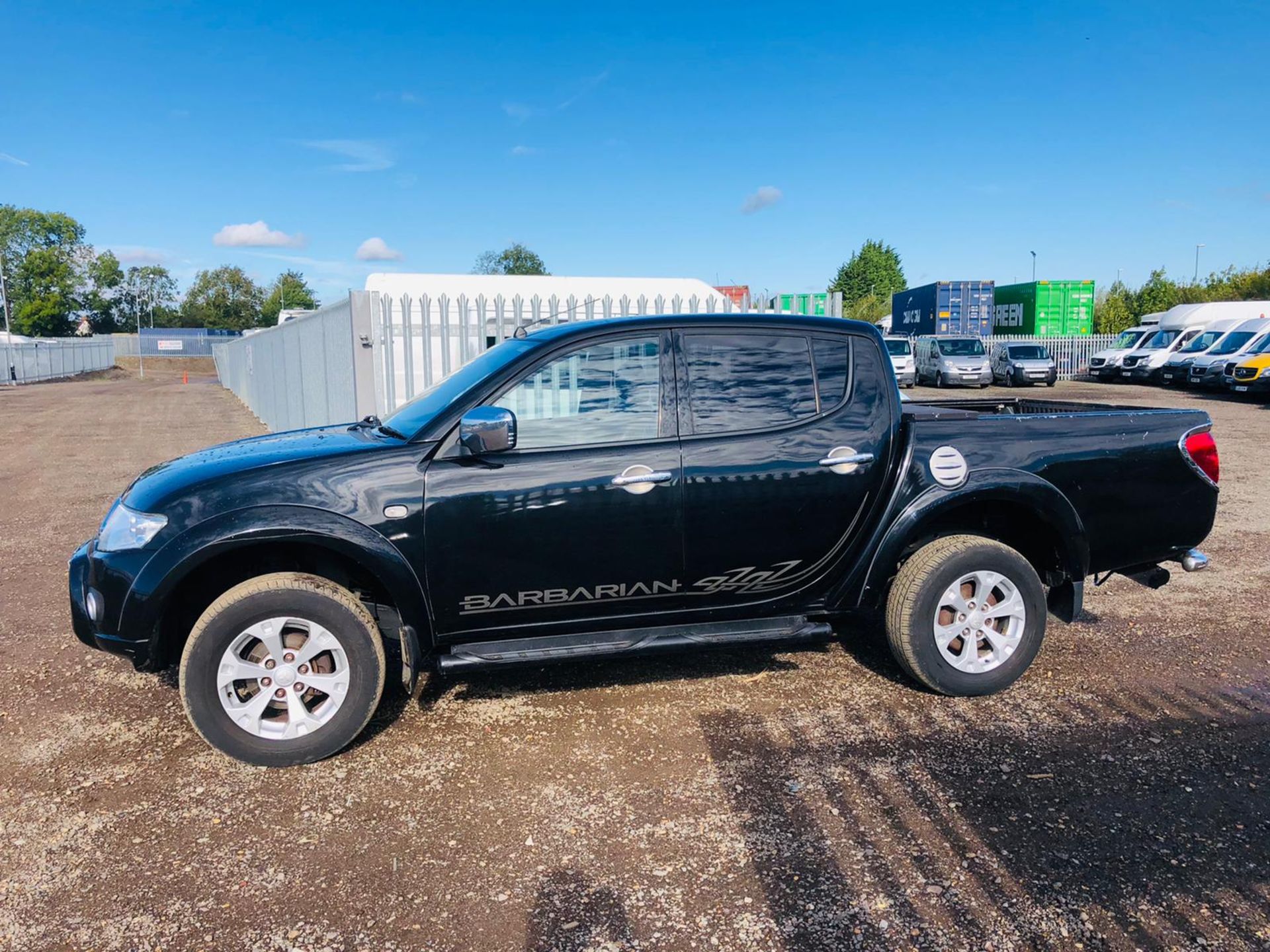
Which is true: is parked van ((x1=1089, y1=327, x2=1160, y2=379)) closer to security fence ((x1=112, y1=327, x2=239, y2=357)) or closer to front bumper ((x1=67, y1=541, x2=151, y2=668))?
front bumper ((x1=67, y1=541, x2=151, y2=668))

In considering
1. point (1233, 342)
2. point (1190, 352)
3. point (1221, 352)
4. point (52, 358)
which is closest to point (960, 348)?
point (1190, 352)

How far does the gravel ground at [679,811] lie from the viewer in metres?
2.81

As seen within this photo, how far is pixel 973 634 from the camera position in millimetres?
4426

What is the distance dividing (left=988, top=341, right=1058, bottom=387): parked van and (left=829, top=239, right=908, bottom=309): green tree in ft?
300

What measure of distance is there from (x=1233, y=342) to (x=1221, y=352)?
656 mm

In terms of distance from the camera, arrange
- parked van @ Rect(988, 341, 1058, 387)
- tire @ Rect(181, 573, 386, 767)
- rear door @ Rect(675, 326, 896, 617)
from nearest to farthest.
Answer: tire @ Rect(181, 573, 386, 767)
rear door @ Rect(675, 326, 896, 617)
parked van @ Rect(988, 341, 1058, 387)

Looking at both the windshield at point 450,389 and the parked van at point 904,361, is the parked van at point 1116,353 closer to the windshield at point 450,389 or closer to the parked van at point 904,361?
the parked van at point 904,361

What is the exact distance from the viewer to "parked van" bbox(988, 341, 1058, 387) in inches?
1192

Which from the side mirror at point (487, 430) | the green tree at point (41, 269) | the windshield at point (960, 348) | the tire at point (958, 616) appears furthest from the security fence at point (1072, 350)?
the green tree at point (41, 269)

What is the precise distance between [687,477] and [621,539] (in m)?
0.39

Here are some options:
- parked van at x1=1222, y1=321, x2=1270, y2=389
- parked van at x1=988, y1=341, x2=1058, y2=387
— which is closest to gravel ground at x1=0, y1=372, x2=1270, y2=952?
parked van at x1=1222, y1=321, x2=1270, y2=389

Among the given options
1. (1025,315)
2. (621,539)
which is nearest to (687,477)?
(621,539)

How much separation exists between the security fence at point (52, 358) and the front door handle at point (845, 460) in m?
47.0

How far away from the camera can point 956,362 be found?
29984 mm
